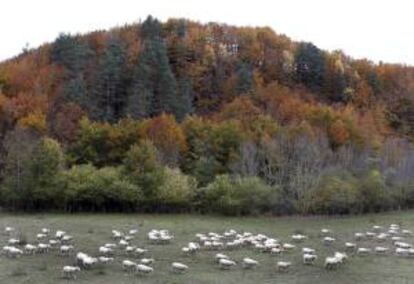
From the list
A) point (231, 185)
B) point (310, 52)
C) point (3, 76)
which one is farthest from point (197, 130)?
point (310, 52)

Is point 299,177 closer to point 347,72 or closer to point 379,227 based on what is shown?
point 379,227

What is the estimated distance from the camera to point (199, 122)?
4003 inches

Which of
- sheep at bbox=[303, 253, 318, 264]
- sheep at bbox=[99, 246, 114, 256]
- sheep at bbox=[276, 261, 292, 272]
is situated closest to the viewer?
sheep at bbox=[276, 261, 292, 272]

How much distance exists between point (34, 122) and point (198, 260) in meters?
65.9

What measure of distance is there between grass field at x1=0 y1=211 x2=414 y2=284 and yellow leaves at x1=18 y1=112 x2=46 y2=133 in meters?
37.8

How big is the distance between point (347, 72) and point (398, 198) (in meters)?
66.5

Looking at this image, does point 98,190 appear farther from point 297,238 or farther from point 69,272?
point 69,272

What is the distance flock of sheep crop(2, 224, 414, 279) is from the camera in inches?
1471

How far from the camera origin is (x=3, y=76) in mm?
122875

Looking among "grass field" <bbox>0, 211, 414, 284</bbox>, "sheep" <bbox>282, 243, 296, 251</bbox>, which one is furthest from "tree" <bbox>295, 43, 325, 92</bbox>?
"sheep" <bbox>282, 243, 296, 251</bbox>

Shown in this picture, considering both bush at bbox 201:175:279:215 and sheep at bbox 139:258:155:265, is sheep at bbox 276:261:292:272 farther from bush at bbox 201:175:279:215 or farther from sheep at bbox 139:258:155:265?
bush at bbox 201:175:279:215

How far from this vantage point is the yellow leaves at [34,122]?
100062 millimetres

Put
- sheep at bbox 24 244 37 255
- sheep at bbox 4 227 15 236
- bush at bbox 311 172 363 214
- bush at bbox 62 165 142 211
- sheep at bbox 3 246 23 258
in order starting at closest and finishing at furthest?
sheep at bbox 3 246 23 258, sheep at bbox 24 244 37 255, sheep at bbox 4 227 15 236, bush at bbox 311 172 363 214, bush at bbox 62 165 142 211

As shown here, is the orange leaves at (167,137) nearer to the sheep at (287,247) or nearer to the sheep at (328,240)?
the sheep at (328,240)
